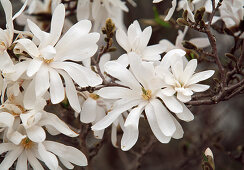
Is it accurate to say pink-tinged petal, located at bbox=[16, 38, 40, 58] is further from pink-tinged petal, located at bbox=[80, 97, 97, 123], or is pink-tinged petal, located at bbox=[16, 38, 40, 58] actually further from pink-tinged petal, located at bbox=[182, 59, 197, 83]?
pink-tinged petal, located at bbox=[182, 59, 197, 83]

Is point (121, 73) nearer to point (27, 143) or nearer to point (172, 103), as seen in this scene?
point (172, 103)

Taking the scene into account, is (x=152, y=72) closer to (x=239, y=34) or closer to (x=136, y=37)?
(x=136, y=37)

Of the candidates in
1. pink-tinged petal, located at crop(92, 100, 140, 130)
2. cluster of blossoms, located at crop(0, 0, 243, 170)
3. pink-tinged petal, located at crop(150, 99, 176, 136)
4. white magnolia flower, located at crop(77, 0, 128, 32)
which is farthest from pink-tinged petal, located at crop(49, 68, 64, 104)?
white magnolia flower, located at crop(77, 0, 128, 32)

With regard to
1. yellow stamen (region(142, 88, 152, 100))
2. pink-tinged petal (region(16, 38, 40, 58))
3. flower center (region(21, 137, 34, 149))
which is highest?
pink-tinged petal (region(16, 38, 40, 58))

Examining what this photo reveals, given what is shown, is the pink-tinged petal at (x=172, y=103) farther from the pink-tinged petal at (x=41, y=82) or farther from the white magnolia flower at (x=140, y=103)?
the pink-tinged petal at (x=41, y=82)

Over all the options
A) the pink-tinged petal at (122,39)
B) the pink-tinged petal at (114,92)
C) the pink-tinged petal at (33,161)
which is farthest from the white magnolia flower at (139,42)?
the pink-tinged petal at (33,161)

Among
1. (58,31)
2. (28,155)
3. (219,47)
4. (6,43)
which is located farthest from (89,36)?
(219,47)
